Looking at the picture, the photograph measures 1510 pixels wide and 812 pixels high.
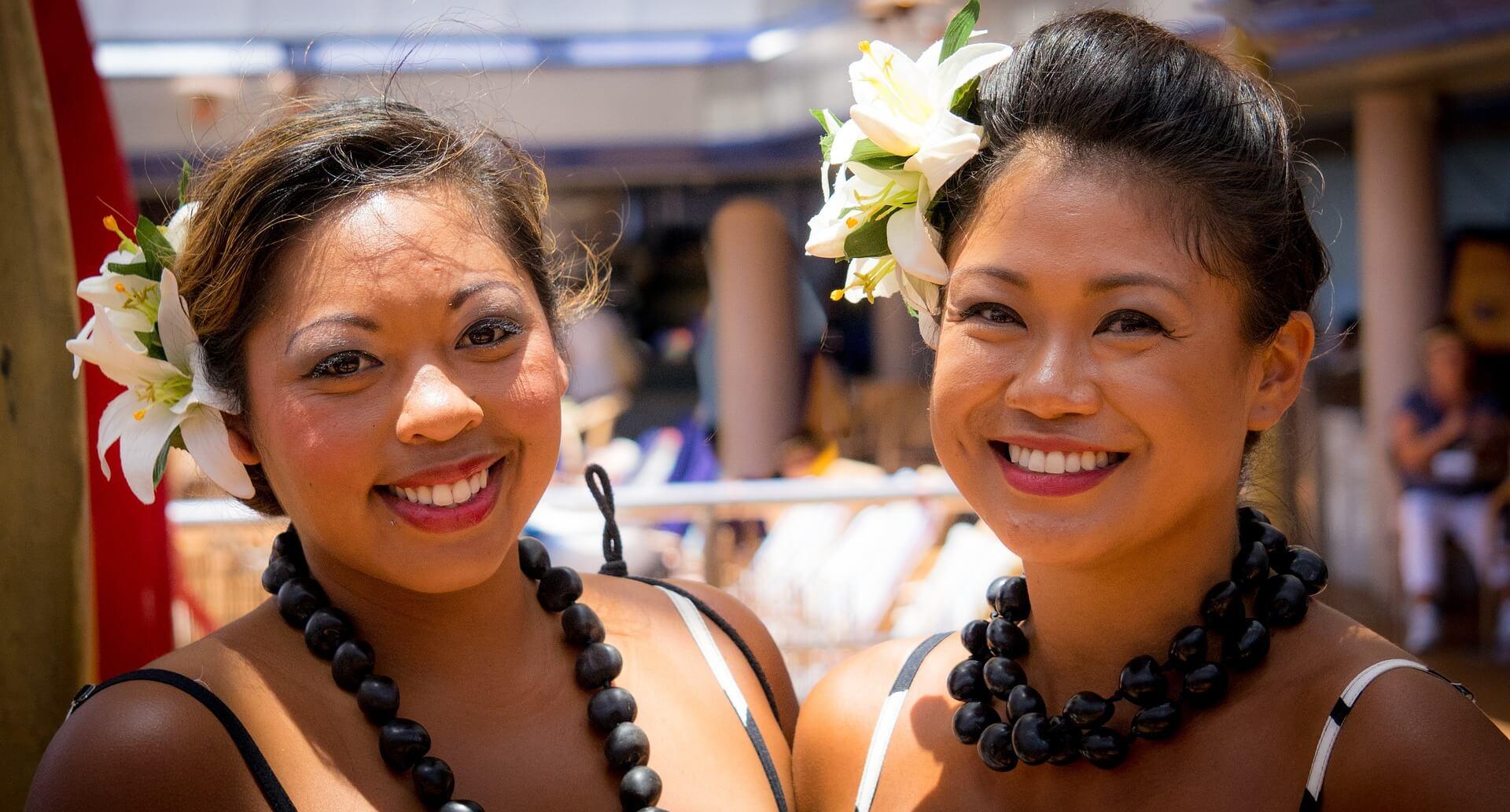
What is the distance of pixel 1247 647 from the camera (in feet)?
5.81

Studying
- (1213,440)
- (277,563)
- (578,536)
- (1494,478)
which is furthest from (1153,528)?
(1494,478)

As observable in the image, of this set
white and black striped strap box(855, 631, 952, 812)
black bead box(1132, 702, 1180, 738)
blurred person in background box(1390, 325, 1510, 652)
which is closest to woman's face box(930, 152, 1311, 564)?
black bead box(1132, 702, 1180, 738)

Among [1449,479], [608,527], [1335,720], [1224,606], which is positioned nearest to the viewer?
[1335,720]

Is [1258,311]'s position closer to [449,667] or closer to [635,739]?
[635,739]

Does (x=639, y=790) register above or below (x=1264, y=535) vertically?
below

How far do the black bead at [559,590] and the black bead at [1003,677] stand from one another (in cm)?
68

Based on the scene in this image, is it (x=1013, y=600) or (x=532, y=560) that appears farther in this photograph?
(x=532, y=560)

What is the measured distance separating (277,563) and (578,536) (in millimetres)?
3796

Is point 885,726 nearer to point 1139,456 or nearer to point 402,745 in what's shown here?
point 1139,456

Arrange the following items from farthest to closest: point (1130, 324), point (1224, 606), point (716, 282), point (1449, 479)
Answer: point (716, 282) < point (1449, 479) < point (1224, 606) < point (1130, 324)

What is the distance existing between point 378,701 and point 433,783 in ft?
0.50

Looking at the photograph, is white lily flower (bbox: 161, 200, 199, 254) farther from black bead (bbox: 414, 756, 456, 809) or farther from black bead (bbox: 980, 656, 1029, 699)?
black bead (bbox: 980, 656, 1029, 699)

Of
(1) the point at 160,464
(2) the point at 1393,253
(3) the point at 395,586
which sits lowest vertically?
(2) the point at 1393,253

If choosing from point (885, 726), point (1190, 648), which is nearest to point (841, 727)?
point (885, 726)
